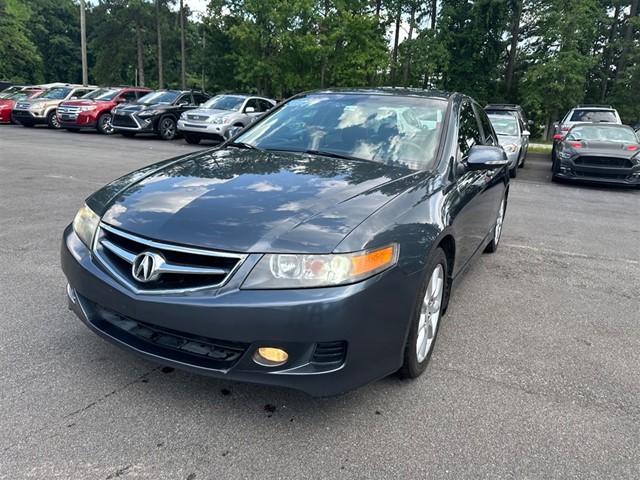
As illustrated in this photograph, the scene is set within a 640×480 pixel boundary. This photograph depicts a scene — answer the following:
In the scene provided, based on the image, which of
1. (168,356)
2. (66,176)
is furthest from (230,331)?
(66,176)

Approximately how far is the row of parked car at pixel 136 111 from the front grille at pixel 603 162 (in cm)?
968

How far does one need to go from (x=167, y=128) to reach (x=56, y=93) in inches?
260

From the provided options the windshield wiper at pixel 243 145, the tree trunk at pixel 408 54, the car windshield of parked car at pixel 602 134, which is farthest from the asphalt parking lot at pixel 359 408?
the tree trunk at pixel 408 54

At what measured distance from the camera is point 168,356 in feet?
7.39

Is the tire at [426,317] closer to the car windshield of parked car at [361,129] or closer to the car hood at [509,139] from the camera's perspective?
the car windshield of parked car at [361,129]

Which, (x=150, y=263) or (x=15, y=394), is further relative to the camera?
(x=15, y=394)

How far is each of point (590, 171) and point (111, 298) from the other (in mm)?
11036

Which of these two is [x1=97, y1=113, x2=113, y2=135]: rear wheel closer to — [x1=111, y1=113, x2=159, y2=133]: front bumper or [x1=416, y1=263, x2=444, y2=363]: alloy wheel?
[x1=111, y1=113, x2=159, y2=133]: front bumper

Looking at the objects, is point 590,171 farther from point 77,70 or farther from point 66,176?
point 77,70

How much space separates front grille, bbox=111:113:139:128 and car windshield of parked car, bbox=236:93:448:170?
47.9 feet

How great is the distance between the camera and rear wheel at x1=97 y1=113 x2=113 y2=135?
60.5ft

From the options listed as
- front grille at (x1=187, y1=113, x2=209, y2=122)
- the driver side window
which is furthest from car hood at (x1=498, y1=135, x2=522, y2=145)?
front grille at (x1=187, y1=113, x2=209, y2=122)

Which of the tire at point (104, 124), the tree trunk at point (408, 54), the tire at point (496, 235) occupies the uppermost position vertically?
the tree trunk at point (408, 54)

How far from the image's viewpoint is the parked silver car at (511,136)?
1135 cm
